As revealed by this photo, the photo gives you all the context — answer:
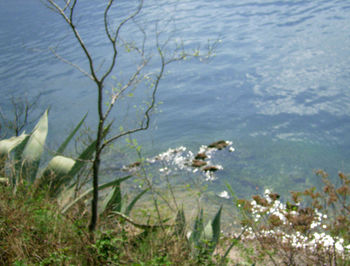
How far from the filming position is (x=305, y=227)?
3910 millimetres

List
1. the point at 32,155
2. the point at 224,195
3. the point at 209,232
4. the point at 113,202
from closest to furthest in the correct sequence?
1. the point at 209,232
2. the point at 113,202
3. the point at 32,155
4. the point at 224,195

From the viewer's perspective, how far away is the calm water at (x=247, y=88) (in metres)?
7.00

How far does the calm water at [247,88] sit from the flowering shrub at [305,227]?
116cm

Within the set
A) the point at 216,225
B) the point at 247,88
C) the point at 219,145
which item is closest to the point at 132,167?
the point at 219,145

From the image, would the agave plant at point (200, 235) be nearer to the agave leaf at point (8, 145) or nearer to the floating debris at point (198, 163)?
the agave leaf at point (8, 145)

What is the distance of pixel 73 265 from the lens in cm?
260

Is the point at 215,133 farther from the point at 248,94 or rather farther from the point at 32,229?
the point at 32,229

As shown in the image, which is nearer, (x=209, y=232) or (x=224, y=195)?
(x=209, y=232)

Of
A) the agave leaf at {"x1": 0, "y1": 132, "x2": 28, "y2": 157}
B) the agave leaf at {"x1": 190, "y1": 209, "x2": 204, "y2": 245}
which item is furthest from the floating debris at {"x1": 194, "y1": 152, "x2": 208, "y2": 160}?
the agave leaf at {"x1": 190, "y1": 209, "x2": 204, "y2": 245}

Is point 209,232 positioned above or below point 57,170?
below

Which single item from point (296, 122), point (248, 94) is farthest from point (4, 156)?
point (248, 94)

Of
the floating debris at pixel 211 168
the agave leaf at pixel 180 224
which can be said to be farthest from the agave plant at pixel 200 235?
the floating debris at pixel 211 168

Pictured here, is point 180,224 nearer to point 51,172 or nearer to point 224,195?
point 51,172

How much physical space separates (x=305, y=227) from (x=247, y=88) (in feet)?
21.6
